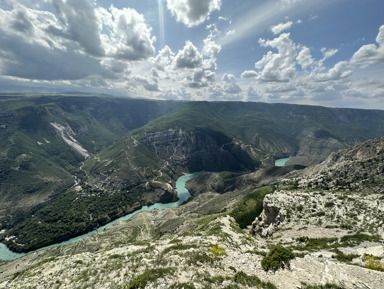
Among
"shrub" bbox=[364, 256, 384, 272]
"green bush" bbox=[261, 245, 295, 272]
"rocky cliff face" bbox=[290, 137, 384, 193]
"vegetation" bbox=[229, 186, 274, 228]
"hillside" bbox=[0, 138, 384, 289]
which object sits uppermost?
"shrub" bbox=[364, 256, 384, 272]

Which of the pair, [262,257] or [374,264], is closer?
[374,264]

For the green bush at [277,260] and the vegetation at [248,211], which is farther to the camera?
the vegetation at [248,211]

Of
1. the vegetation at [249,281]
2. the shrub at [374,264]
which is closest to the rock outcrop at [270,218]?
the shrub at [374,264]

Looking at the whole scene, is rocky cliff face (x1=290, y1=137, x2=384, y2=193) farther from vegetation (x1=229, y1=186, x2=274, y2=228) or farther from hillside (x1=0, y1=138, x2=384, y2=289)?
hillside (x1=0, y1=138, x2=384, y2=289)

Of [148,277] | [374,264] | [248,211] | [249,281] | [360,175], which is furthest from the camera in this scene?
[360,175]

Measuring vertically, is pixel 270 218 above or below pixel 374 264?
below

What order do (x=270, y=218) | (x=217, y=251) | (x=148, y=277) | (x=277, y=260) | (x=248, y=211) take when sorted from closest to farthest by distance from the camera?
(x=148, y=277)
(x=277, y=260)
(x=217, y=251)
(x=270, y=218)
(x=248, y=211)

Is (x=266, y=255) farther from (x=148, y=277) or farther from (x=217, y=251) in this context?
(x=148, y=277)

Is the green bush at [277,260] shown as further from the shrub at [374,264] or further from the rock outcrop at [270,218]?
the rock outcrop at [270,218]

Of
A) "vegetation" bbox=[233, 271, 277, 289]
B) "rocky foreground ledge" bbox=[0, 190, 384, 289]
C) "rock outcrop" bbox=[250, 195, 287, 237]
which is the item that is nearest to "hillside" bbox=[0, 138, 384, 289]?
"rocky foreground ledge" bbox=[0, 190, 384, 289]

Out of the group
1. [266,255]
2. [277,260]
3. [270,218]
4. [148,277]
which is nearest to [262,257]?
[266,255]

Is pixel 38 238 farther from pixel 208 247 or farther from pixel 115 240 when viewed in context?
pixel 208 247

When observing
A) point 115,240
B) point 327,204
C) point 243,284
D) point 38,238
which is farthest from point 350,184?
point 38,238
